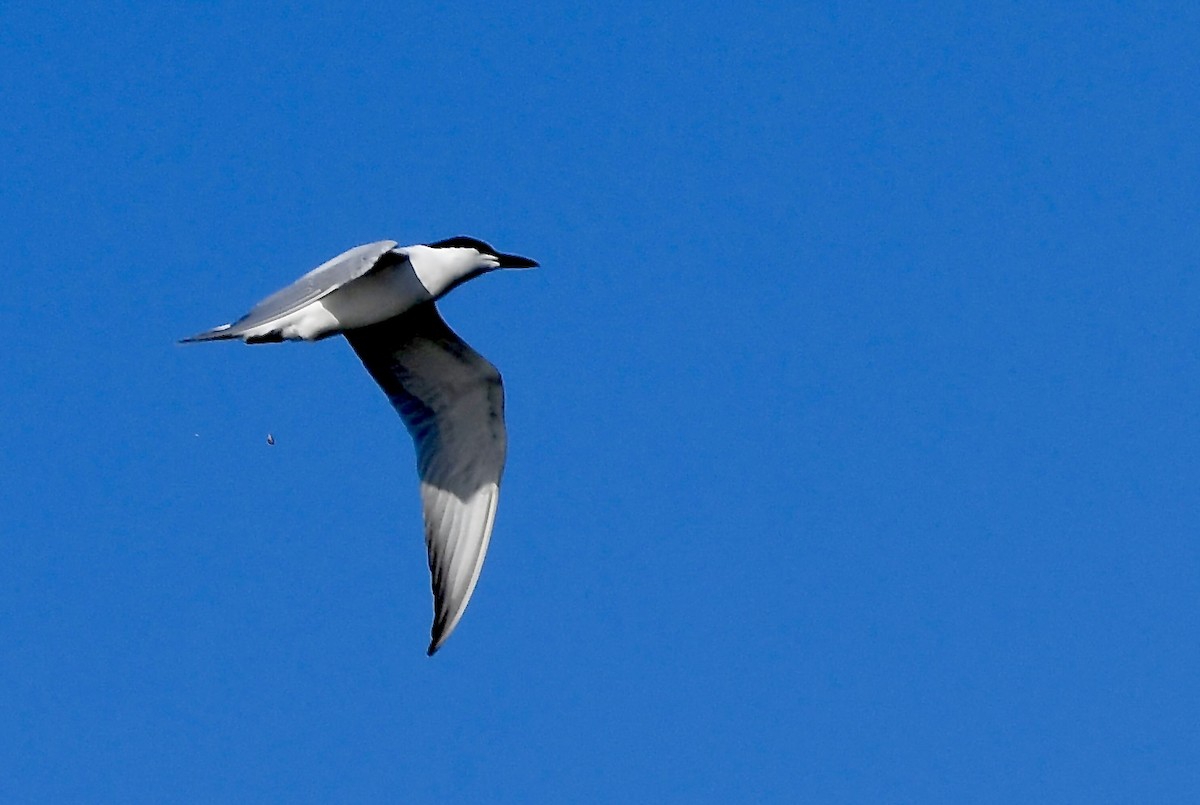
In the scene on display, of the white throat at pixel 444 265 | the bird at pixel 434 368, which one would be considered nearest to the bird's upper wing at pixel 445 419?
the bird at pixel 434 368

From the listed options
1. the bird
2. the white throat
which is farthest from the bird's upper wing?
the white throat

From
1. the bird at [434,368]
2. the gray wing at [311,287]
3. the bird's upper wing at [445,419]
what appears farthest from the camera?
the bird's upper wing at [445,419]

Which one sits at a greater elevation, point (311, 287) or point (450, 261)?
point (450, 261)

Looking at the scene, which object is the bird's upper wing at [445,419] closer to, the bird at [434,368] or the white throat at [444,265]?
the bird at [434,368]

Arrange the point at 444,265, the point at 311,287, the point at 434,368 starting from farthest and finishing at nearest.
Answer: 1. the point at 434,368
2. the point at 444,265
3. the point at 311,287

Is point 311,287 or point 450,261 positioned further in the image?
point 450,261

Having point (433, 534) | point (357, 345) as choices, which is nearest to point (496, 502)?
point (433, 534)

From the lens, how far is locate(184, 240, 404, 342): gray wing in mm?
13875

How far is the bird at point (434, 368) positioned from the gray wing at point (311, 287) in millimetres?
19

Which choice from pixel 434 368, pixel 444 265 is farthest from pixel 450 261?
pixel 434 368

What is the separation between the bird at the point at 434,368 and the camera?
14.9 metres

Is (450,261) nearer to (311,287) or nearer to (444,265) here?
(444,265)

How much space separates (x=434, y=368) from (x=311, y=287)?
2.31m

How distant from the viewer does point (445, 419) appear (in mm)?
16234
